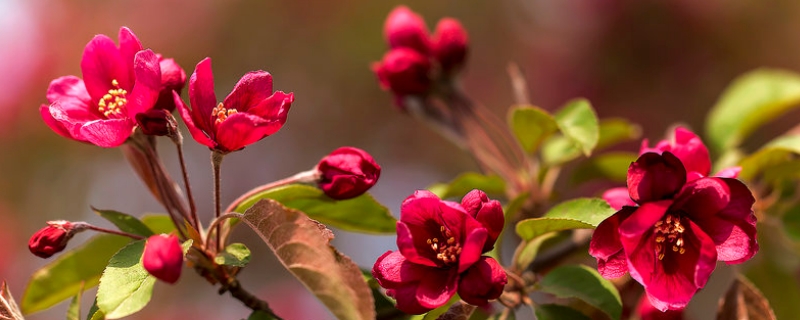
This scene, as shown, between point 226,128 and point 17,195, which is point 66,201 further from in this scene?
point 226,128

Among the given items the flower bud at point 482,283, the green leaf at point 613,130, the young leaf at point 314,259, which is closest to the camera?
the young leaf at point 314,259

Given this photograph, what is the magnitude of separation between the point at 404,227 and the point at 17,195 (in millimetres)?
3315

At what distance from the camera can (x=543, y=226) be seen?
3.54 feet

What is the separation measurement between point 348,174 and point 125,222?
324 millimetres

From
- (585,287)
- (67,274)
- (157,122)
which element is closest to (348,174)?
(157,122)

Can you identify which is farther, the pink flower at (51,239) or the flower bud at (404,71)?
the flower bud at (404,71)

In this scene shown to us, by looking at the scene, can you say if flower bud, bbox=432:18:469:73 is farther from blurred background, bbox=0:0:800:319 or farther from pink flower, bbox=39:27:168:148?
blurred background, bbox=0:0:800:319

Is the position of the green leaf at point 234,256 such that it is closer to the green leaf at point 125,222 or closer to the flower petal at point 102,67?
the green leaf at point 125,222

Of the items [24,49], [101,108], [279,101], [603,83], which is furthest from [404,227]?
[24,49]

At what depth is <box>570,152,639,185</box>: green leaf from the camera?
5.52 feet

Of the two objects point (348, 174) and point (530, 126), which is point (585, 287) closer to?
point (348, 174)

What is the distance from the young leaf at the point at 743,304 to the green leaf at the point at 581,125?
32 cm

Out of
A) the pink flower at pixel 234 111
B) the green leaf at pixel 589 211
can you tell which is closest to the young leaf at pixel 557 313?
the green leaf at pixel 589 211

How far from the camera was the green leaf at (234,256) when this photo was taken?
3.26 feet
